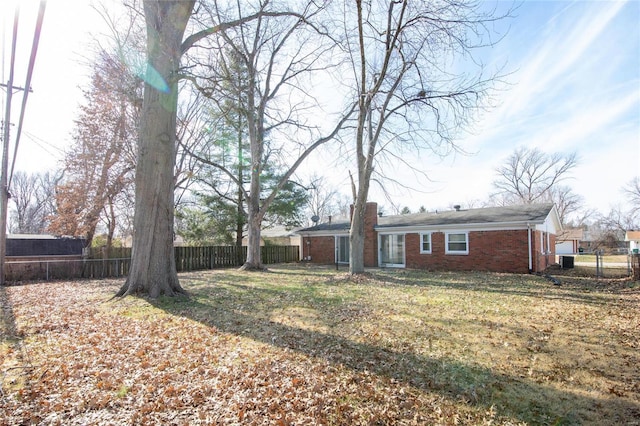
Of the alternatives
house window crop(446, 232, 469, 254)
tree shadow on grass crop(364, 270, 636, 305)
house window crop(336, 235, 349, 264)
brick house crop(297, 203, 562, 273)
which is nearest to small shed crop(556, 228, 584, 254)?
brick house crop(297, 203, 562, 273)

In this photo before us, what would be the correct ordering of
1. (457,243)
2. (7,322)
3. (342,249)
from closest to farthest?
(7,322)
(457,243)
(342,249)

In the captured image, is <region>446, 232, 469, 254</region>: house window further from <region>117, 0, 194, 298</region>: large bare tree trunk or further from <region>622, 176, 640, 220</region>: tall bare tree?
<region>622, 176, 640, 220</region>: tall bare tree

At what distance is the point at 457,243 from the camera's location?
17391 millimetres

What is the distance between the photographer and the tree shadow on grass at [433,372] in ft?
11.1

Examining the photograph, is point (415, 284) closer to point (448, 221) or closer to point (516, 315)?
point (516, 315)

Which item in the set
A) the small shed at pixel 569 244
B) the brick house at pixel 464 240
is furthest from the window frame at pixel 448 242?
the small shed at pixel 569 244

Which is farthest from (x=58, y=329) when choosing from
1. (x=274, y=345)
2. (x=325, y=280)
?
(x=325, y=280)

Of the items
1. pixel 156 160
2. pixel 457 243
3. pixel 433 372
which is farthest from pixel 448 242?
pixel 156 160

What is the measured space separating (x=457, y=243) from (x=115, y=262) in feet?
55.8

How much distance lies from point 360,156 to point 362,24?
5085 millimetres

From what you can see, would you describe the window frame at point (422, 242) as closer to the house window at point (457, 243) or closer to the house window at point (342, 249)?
the house window at point (457, 243)

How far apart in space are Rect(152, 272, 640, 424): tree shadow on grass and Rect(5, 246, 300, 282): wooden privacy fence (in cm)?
1015

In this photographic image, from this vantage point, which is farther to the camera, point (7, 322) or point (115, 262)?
point (115, 262)

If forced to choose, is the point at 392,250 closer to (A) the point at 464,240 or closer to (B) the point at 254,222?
(A) the point at 464,240
